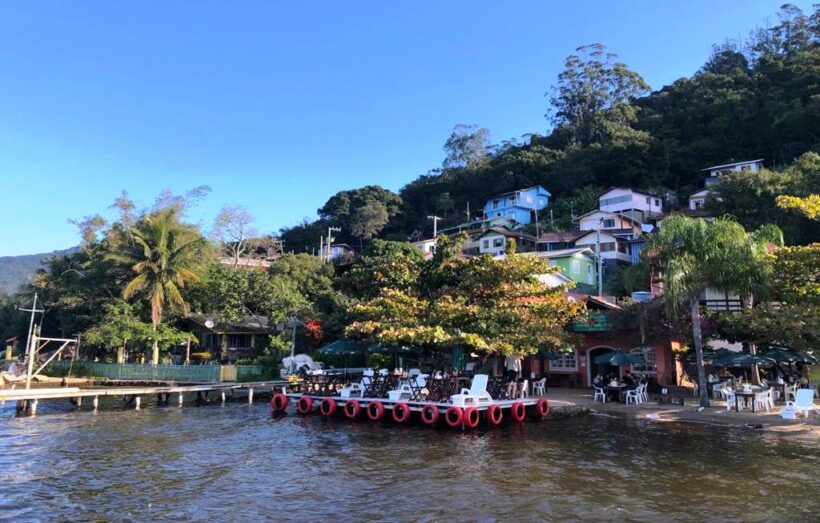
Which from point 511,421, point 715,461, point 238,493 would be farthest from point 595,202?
point 238,493

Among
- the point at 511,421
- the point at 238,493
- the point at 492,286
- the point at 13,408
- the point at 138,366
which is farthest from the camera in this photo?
the point at 138,366

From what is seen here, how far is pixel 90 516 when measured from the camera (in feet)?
34.9

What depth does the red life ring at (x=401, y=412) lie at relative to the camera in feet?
68.5

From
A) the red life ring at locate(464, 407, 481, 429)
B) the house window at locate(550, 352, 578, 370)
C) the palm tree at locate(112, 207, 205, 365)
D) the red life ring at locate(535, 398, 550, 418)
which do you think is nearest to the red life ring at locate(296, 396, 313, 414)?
the red life ring at locate(464, 407, 481, 429)

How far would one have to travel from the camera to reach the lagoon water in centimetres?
1079

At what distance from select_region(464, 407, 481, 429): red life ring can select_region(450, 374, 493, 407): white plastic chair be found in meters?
0.24

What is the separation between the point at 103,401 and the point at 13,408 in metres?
4.12

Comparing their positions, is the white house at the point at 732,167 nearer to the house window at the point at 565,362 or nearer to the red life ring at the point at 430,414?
the house window at the point at 565,362

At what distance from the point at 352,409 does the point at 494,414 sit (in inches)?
229

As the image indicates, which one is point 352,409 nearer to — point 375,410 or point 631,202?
point 375,410

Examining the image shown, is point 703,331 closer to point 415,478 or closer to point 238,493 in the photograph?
point 415,478

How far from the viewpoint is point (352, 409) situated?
22562 millimetres

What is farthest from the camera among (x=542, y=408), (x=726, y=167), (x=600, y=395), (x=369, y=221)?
(x=369, y=221)

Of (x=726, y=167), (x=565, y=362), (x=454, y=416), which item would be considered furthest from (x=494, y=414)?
(x=726, y=167)
